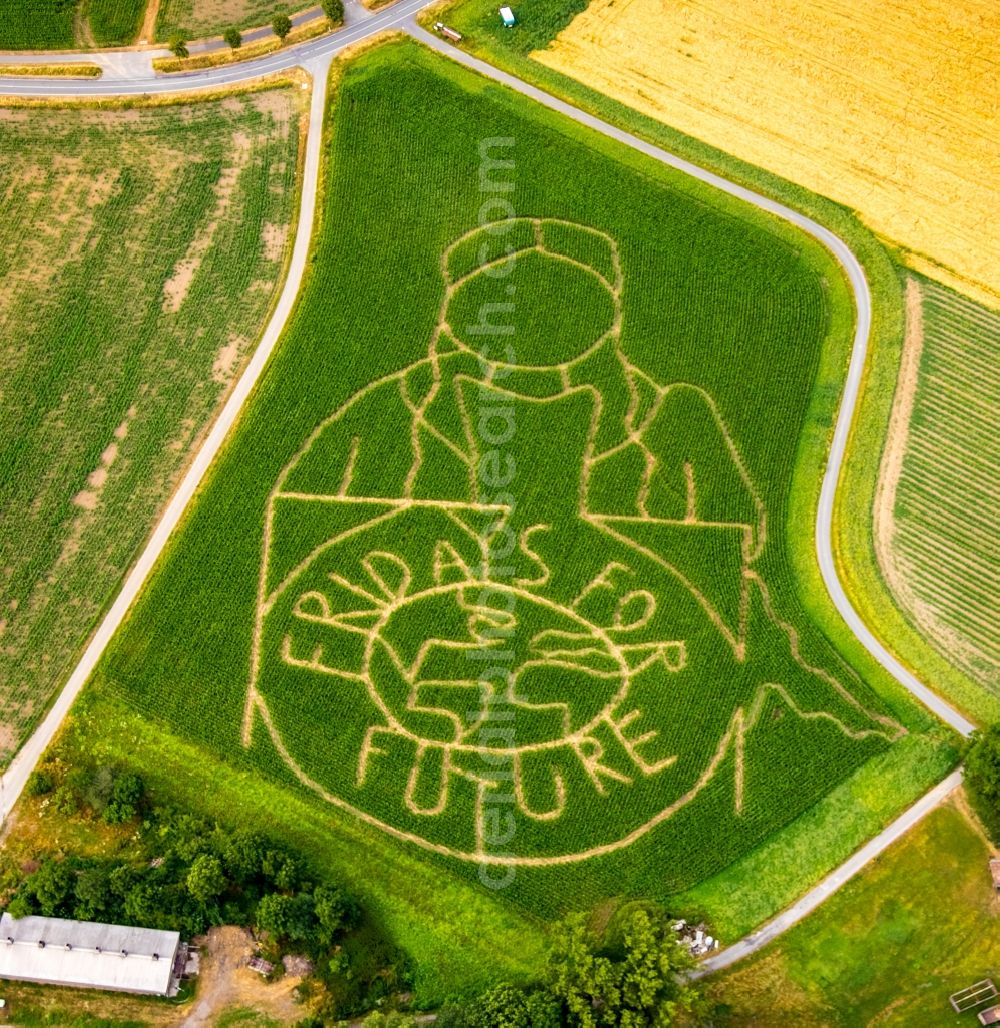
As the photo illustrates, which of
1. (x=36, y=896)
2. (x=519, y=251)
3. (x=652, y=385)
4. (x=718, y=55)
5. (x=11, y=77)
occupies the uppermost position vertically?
(x=718, y=55)

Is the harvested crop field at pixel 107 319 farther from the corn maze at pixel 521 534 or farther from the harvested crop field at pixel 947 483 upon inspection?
the harvested crop field at pixel 947 483

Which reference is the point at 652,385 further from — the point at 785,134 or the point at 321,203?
the point at 321,203

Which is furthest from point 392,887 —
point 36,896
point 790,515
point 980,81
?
point 980,81

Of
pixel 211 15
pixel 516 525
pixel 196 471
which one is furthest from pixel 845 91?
pixel 196 471

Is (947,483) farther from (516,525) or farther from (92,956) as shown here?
(92,956)

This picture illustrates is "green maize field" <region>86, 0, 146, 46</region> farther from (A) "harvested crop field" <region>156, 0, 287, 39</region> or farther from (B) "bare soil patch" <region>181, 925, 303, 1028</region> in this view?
(B) "bare soil patch" <region>181, 925, 303, 1028</region>
